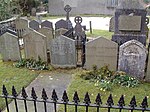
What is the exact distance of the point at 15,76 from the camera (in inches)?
293

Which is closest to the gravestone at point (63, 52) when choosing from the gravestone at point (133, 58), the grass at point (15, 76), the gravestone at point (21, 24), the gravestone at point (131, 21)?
the grass at point (15, 76)

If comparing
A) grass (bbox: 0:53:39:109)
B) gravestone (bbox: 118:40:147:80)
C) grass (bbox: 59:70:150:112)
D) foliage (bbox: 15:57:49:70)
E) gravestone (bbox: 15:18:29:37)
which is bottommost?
grass (bbox: 59:70:150:112)

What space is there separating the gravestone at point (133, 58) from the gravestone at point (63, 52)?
1.79 m

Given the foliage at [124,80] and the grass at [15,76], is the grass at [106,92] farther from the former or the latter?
the grass at [15,76]

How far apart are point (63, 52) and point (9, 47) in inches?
90.3

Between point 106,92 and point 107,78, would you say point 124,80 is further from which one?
point 106,92

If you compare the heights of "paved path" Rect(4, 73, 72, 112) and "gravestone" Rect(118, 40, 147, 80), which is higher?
"gravestone" Rect(118, 40, 147, 80)

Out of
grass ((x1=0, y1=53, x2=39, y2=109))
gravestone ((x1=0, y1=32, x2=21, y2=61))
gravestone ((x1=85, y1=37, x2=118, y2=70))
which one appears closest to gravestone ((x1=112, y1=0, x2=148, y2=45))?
gravestone ((x1=85, y1=37, x2=118, y2=70))

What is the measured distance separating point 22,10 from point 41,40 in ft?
57.9

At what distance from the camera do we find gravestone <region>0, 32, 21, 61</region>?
324 inches

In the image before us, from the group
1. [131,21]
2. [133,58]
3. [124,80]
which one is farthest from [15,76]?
[131,21]

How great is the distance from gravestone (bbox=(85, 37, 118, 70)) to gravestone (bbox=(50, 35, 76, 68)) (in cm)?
59

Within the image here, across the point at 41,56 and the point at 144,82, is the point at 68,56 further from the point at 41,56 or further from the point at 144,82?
the point at 144,82

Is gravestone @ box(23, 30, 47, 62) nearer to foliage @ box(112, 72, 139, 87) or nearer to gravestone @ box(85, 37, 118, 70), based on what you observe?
gravestone @ box(85, 37, 118, 70)
